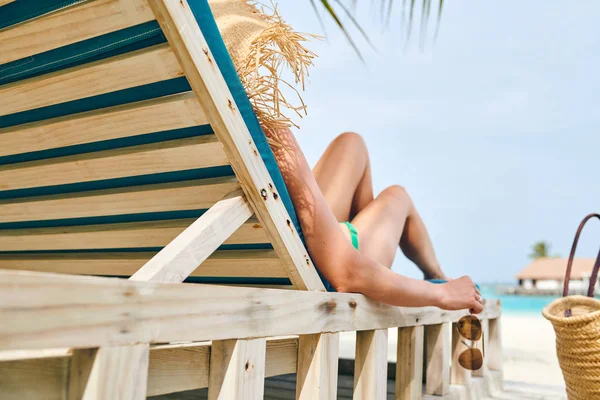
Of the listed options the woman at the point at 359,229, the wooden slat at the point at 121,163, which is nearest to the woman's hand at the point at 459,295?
the woman at the point at 359,229

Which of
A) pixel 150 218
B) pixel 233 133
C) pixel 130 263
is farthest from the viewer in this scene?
pixel 130 263

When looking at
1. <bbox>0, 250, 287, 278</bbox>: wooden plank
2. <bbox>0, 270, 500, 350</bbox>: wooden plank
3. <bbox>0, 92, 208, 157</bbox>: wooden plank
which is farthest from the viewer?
<bbox>0, 250, 287, 278</bbox>: wooden plank

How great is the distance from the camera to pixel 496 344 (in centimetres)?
361

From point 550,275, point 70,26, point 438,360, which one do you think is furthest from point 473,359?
point 550,275

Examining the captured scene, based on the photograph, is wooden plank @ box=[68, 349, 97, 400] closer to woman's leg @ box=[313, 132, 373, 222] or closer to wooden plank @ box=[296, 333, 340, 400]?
wooden plank @ box=[296, 333, 340, 400]

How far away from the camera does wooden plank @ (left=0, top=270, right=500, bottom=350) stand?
83 centimetres

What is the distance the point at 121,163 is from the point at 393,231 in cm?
129

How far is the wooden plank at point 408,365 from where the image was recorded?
7.43 feet

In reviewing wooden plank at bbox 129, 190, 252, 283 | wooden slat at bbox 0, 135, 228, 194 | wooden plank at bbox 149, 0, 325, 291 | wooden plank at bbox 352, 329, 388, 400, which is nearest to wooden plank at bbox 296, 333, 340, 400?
wooden plank at bbox 149, 0, 325, 291

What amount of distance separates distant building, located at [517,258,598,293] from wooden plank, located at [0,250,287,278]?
160 feet

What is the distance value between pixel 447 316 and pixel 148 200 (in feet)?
5.26

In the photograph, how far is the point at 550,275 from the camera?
1924 inches

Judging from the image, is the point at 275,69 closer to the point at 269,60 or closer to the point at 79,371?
the point at 269,60

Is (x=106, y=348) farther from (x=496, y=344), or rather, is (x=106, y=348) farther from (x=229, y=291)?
(x=496, y=344)
